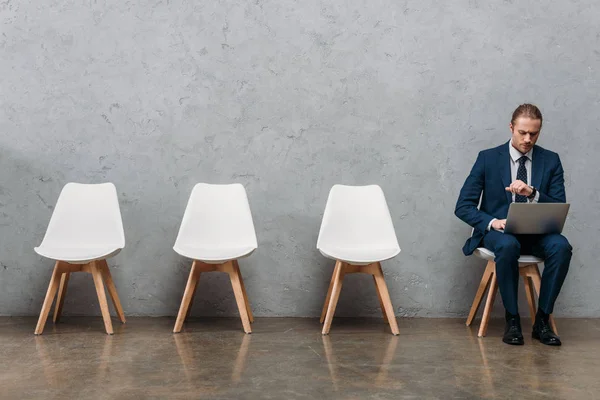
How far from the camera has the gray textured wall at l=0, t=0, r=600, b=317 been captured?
4.36 metres

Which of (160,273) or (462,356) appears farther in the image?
(160,273)

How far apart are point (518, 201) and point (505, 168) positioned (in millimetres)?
203

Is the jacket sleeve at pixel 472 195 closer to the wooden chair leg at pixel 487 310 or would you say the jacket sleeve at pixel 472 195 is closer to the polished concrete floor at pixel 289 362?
the wooden chair leg at pixel 487 310

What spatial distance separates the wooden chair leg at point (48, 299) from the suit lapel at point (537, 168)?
9.00 feet

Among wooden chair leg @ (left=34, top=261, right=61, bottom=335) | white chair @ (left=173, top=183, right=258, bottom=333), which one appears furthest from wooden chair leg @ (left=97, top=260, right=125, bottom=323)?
white chair @ (left=173, top=183, right=258, bottom=333)

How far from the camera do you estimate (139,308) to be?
4.34 m

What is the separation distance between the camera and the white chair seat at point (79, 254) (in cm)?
370

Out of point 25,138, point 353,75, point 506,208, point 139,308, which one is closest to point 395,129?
point 353,75

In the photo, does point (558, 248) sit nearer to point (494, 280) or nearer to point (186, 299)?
point (494, 280)

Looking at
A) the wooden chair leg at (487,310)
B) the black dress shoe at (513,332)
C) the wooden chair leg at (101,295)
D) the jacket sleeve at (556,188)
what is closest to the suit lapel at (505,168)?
the jacket sleeve at (556,188)

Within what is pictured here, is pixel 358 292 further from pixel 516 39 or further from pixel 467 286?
pixel 516 39

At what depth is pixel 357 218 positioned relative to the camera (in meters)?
4.14

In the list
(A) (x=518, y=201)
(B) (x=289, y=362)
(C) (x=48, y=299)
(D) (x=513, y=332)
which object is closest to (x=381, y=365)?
(B) (x=289, y=362)

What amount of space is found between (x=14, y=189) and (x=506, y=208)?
3.10 meters
